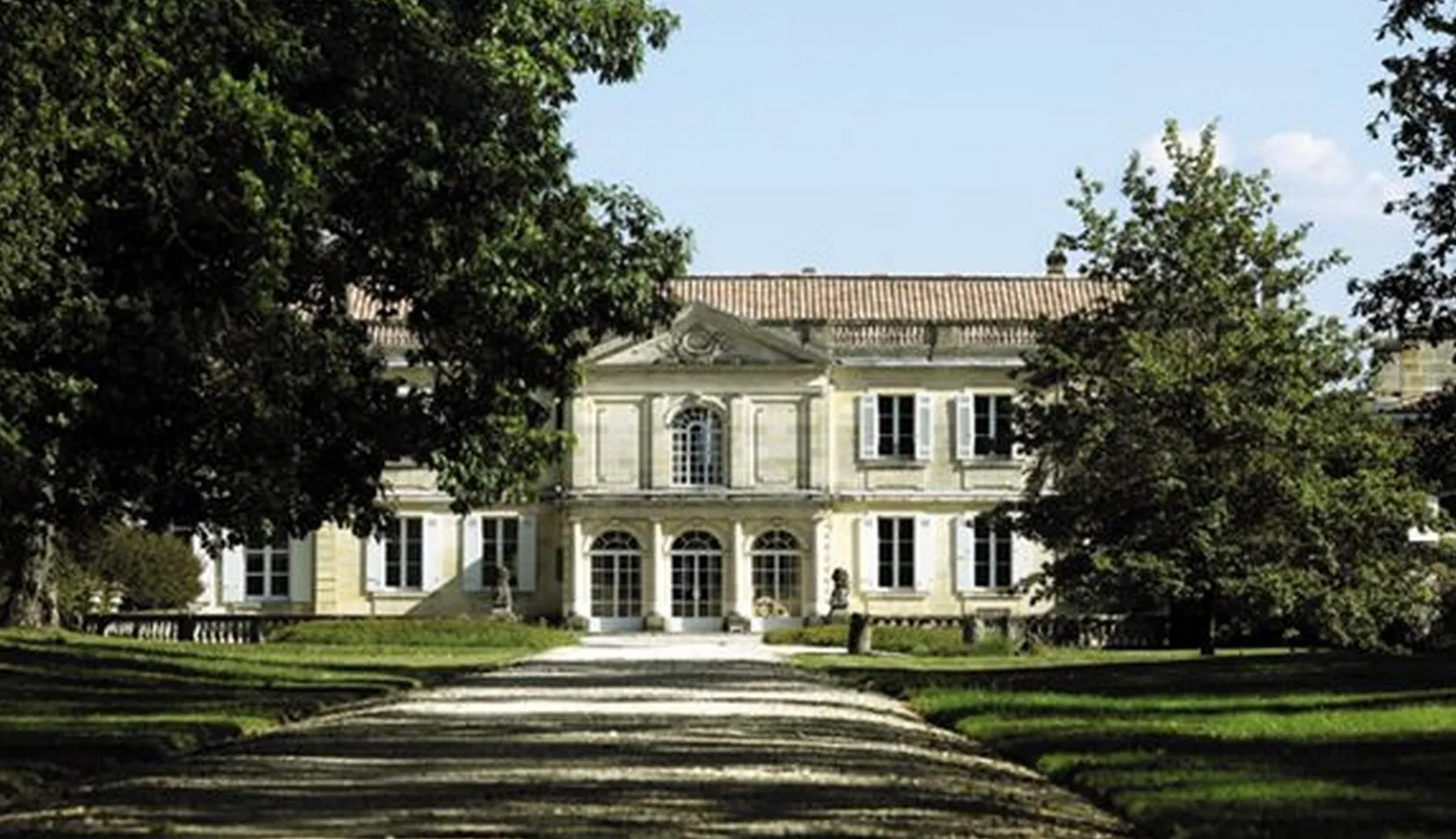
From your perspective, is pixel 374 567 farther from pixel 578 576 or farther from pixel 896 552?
pixel 896 552

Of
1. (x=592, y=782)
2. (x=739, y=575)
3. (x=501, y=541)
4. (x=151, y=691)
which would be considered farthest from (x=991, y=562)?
(x=592, y=782)

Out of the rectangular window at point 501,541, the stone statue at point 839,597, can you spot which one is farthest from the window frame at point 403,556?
the stone statue at point 839,597

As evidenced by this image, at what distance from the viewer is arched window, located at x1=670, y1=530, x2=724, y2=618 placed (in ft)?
228

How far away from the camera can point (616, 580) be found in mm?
69375

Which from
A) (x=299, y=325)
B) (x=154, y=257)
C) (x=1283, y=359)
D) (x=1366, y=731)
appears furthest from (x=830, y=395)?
(x=1366, y=731)

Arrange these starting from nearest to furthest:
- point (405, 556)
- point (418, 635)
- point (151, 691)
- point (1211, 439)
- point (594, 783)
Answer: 1. point (594, 783)
2. point (151, 691)
3. point (1211, 439)
4. point (418, 635)
5. point (405, 556)

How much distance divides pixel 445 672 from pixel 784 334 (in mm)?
34273

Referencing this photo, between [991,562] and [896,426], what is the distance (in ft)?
13.7

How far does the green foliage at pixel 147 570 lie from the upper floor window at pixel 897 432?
1709 cm

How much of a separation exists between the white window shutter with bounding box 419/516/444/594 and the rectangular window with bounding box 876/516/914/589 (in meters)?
11.1

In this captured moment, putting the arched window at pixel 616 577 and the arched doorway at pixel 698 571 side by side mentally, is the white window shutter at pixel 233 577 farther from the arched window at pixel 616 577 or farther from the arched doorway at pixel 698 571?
the arched doorway at pixel 698 571

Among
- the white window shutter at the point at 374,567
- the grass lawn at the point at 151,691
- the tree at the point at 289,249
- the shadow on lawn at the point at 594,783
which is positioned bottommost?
the shadow on lawn at the point at 594,783

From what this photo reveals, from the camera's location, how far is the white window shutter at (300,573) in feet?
232

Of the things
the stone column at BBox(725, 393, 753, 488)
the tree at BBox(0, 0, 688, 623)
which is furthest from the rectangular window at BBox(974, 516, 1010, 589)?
the tree at BBox(0, 0, 688, 623)
